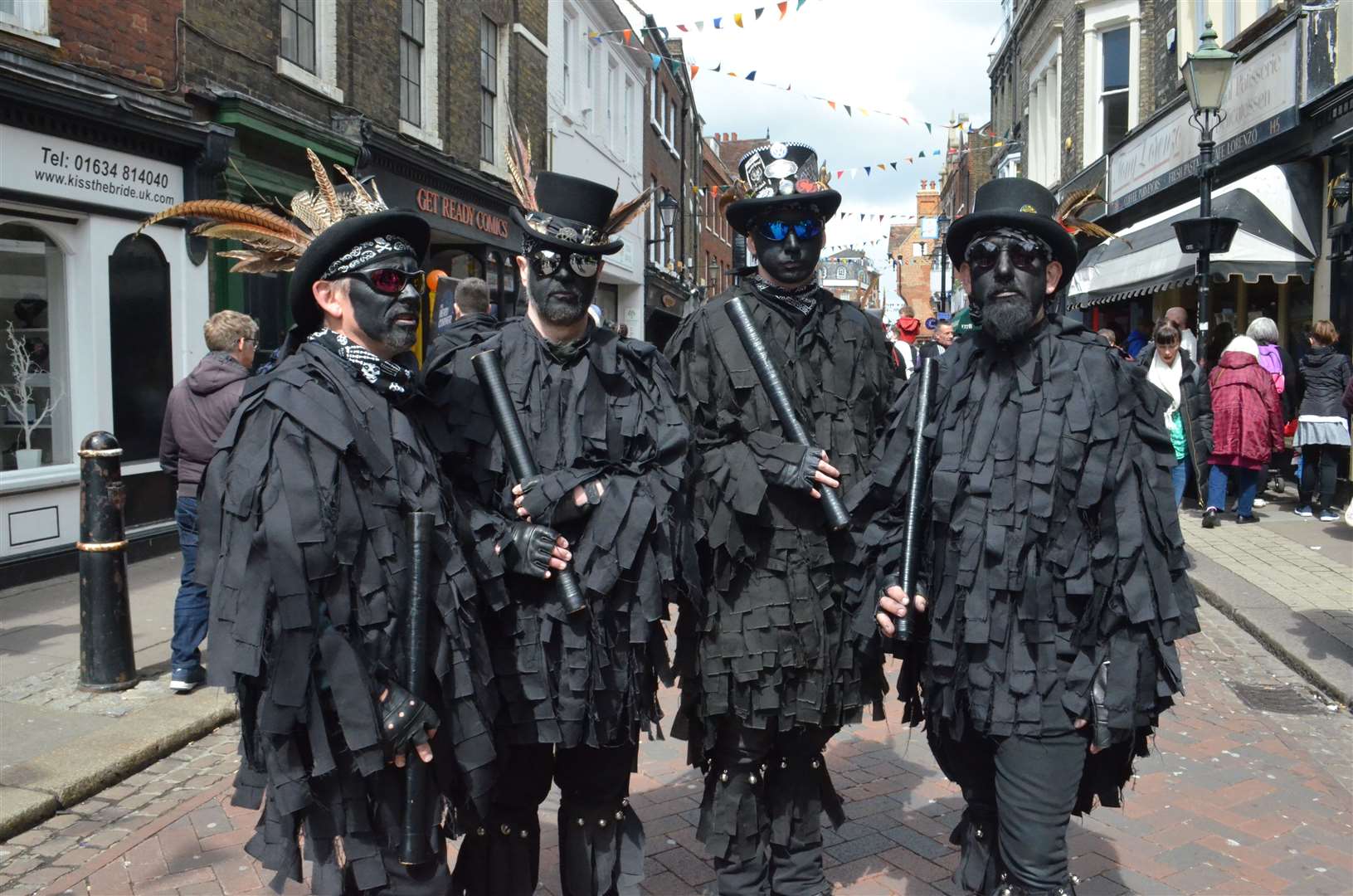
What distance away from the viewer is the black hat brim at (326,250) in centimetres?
248

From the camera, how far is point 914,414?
2.95 meters

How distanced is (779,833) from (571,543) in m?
1.14

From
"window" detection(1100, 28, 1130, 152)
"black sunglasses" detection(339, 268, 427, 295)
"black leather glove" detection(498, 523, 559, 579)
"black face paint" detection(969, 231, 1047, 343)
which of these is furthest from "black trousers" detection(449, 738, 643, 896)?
"window" detection(1100, 28, 1130, 152)

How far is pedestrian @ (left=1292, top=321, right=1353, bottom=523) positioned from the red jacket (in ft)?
0.94

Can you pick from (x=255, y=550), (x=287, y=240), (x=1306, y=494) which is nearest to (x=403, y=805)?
(x=255, y=550)

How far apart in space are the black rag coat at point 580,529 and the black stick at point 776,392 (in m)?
0.30

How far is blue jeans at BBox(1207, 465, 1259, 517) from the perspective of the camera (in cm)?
1035

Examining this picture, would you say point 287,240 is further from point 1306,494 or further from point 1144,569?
point 1306,494

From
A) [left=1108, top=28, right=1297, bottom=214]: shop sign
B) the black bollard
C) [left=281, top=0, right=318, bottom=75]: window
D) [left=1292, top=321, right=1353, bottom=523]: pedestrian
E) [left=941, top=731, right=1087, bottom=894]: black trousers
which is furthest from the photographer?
[left=1108, top=28, right=1297, bottom=214]: shop sign

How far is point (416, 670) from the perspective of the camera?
7.79ft

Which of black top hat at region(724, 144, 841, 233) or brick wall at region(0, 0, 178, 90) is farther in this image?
brick wall at region(0, 0, 178, 90)

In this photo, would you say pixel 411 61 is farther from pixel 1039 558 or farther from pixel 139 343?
pixel 1039 558

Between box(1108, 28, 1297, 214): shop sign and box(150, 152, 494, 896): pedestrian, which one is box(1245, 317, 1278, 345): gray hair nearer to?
box(1108, 28, 1297, 214): shop sign

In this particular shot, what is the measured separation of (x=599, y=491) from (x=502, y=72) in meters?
15.6
